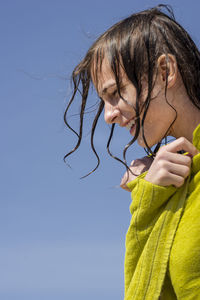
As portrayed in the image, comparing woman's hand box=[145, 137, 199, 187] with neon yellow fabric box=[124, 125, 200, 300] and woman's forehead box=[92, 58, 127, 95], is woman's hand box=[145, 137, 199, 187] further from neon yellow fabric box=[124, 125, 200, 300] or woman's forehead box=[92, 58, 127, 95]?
woman's forehead box=[92, 58, 127, 95]

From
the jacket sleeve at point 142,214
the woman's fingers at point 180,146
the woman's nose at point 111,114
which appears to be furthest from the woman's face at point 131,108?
the jacket sleeve at point 142,214

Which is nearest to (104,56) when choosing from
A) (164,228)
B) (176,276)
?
(164,228)

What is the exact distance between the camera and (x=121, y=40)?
283cm

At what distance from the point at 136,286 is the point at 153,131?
796 mm

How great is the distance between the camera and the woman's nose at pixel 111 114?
2787mm

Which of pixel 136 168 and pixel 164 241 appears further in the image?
pixel 136 168

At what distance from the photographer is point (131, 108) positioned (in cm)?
273

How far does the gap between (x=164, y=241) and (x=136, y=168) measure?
0.58 metres

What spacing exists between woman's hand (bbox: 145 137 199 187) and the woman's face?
19 centimetres

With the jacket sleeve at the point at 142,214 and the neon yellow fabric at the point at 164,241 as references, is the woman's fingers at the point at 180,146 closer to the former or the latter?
the neon yellow fabric at the point at 164,241

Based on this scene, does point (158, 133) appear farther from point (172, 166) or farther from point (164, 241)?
point (164, 241)

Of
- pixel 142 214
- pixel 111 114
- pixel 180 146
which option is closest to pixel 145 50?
pixel 111 114

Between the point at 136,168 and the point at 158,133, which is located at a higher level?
the point at 158,133

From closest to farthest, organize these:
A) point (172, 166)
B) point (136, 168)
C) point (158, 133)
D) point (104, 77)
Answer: point (172, 166) → point (158, 133) → point (104, 77) → point (136, 168)
